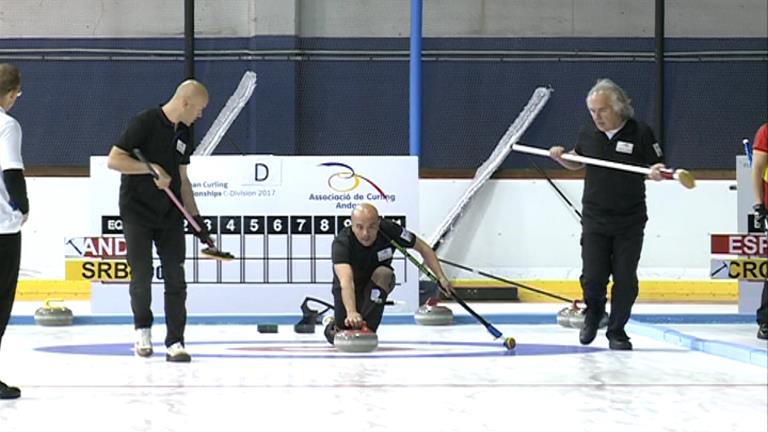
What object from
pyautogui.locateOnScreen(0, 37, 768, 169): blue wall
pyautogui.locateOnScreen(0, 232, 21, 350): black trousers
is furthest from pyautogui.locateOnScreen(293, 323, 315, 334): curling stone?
pyautogui.locateOnScreen(0, 37, 768, 169): blue wall

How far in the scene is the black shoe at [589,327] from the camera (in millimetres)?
7113

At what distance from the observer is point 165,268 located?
641cm

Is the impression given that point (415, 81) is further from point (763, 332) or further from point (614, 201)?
point (614, 201)

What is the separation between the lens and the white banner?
918 cm

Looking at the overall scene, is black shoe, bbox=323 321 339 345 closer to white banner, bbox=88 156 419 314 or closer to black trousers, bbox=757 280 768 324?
white banner, bbox=88 156 419 314

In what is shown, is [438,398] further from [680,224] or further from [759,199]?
[680,224]

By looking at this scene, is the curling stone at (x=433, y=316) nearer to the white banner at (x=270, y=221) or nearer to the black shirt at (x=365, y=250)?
the white banner at (x=270, y=221)

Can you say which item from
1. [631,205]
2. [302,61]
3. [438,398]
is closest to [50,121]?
[302,61]

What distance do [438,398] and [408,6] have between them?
306 inches

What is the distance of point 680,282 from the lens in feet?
38.3

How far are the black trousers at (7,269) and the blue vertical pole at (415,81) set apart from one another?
5.88m

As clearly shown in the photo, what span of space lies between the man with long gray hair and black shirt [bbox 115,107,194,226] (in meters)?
1.80

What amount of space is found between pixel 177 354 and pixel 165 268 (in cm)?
38

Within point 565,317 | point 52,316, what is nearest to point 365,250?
point 565,317
